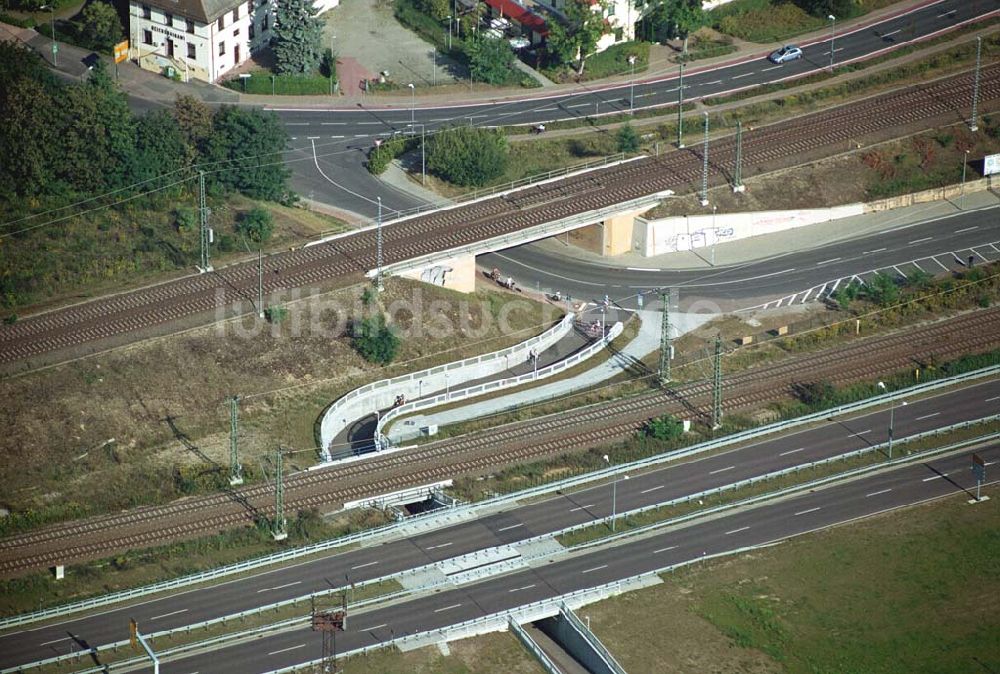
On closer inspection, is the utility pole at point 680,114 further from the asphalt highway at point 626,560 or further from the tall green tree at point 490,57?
the asphalt highway at point 626,560

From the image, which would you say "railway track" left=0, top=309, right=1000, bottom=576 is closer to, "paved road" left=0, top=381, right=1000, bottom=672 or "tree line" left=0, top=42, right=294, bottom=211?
"paved road" left=0, top=381, right=1000, bottom=672

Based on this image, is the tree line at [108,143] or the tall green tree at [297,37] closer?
the tree line at [108,143]

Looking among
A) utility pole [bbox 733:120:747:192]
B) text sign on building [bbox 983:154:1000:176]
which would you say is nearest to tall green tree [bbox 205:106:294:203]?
utility pole [bbox 733:120:747:192]

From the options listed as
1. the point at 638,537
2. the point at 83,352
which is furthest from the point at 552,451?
the point at 83,352

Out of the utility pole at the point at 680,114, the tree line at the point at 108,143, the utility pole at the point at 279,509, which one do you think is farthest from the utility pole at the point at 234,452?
the utility pole at the point at 680,114

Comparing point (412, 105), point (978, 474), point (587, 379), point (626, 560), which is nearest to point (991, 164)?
point (978, 474)

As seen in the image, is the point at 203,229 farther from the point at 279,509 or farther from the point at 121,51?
the point at 121,51
